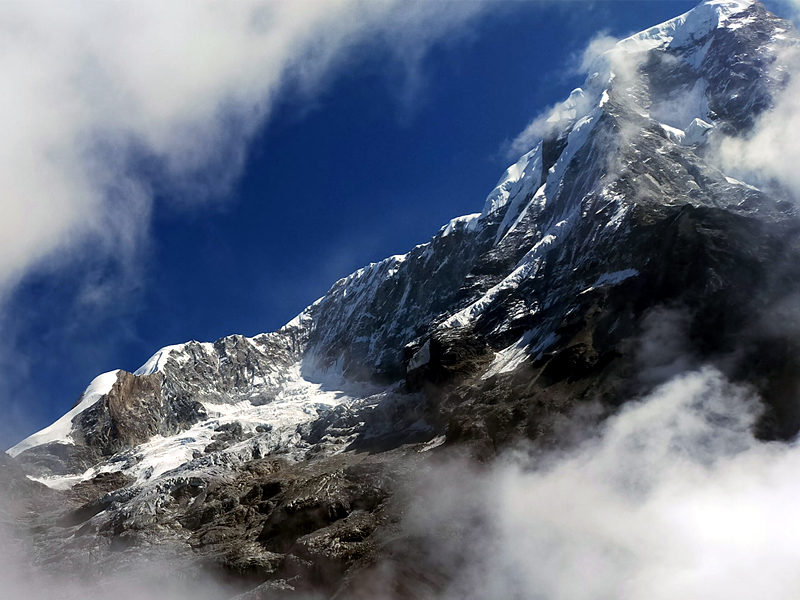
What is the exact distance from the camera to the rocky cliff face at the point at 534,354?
258 ft

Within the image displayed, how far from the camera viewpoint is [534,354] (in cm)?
11406

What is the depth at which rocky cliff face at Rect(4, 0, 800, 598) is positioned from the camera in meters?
78.7

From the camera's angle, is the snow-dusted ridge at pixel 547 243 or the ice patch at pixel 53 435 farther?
the ice patch at pixel 53 435

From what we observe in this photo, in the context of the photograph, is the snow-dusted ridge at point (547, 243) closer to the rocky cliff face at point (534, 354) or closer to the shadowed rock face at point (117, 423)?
the rocky cliff face at point (534, 354)

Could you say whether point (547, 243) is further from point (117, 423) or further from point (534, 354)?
point (117, 423)

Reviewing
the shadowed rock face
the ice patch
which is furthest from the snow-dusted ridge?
the shadowed rock face

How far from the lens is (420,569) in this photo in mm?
61094

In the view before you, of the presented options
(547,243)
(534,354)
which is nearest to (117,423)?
(547,243)

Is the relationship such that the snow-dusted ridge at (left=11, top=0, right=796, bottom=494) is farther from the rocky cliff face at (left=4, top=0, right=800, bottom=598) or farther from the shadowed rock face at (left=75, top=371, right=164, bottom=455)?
the shadowed rock face at (left=75, top=371, right=164, bottom=455)

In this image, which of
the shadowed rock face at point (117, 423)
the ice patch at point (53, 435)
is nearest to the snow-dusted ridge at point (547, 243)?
the ice patch at point (53, 435)

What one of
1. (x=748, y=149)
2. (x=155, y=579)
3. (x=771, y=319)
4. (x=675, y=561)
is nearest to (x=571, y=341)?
(x=771, y=319)

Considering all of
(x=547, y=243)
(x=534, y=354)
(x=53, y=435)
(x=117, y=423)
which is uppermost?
Result: (x=53, y=435)

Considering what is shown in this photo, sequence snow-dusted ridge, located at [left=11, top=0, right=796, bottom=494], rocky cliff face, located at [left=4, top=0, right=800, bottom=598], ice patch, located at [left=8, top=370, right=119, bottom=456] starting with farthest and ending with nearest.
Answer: ice patch, located at [left=8, top=370, right=119, bottom=456]
snow-dusted ridge, located at [left=11, top=0, right=796, bottom=494]
rocky cliff face, located at [left=4, top=0, right=800, bottom=598]

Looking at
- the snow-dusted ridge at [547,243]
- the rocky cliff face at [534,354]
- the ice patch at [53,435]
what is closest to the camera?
the rocky cliff face at [534,354]
